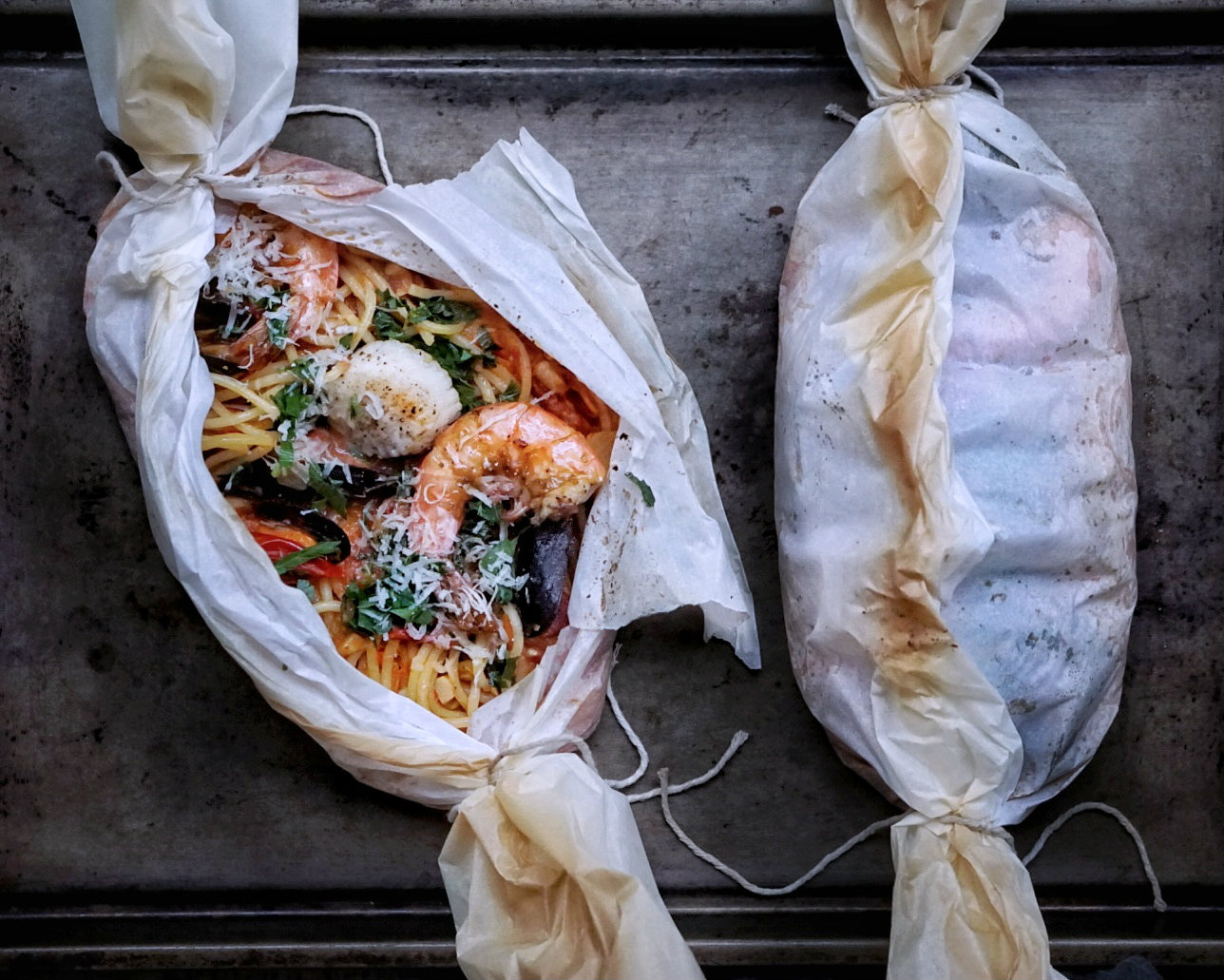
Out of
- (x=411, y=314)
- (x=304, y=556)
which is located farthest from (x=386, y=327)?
(x=304, y=556)

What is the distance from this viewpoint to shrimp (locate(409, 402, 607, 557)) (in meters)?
1.56

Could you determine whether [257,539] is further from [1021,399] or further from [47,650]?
[1021,399]

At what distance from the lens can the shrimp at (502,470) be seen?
61.5 inches

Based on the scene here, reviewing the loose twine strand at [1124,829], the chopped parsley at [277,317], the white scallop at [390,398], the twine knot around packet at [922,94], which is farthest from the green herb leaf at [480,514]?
the loose twine strand at [1124,829]

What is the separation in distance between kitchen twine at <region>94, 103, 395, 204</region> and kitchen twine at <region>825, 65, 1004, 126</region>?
0.74 meters

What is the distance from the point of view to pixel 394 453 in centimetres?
162

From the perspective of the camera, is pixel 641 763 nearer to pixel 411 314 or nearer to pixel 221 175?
pixel 411 314

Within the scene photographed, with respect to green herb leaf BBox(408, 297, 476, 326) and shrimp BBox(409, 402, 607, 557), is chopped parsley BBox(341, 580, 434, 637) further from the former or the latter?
green herb leaf BBox(408, 297, 476, 326)

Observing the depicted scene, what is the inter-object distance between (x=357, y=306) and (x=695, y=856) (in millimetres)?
1025

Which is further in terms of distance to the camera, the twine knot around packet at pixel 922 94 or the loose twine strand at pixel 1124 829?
the loose twine strand at pixel 1124 829

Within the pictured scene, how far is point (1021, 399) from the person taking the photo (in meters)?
1.56

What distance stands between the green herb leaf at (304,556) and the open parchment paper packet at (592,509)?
7 cm

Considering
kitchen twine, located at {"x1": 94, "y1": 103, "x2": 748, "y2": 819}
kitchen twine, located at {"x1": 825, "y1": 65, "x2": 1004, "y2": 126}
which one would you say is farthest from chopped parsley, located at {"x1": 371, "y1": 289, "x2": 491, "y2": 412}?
kitchen twine, located at {"x1": 825, "y1": 65, "x2": 1004, "y2": 126}

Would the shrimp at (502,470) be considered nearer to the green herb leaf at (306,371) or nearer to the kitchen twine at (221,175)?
the green herb leaf at (306,371)
